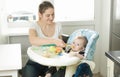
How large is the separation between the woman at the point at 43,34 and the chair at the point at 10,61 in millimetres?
205

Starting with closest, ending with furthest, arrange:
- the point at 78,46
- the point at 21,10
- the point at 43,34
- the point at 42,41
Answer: the point at 78,46, the point at 42,41, the point at 43,34, the point at 21,10

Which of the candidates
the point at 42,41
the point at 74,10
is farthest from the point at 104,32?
the point at 42,41

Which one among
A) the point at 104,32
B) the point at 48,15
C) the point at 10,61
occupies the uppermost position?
the point at 48,15

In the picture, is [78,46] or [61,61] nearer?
[61,61]

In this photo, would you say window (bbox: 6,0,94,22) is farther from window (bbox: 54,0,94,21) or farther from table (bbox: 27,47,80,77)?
table (bbox: 27,47,80,77)

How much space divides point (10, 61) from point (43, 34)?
26.5 inches

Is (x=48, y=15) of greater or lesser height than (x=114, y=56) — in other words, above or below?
above

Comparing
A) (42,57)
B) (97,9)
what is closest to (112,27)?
(97,9)

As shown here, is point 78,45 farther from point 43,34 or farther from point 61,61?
point 43,34

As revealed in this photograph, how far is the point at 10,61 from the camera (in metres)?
2.06

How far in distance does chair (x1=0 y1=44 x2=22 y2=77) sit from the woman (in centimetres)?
21

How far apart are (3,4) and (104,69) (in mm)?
1756

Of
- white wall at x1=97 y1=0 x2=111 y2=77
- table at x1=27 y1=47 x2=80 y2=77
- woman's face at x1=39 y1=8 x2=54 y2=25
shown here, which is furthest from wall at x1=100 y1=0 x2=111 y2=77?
table at x1=27 y1=47 x2=80 y2=77

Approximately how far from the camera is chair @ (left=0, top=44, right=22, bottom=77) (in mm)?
1935
